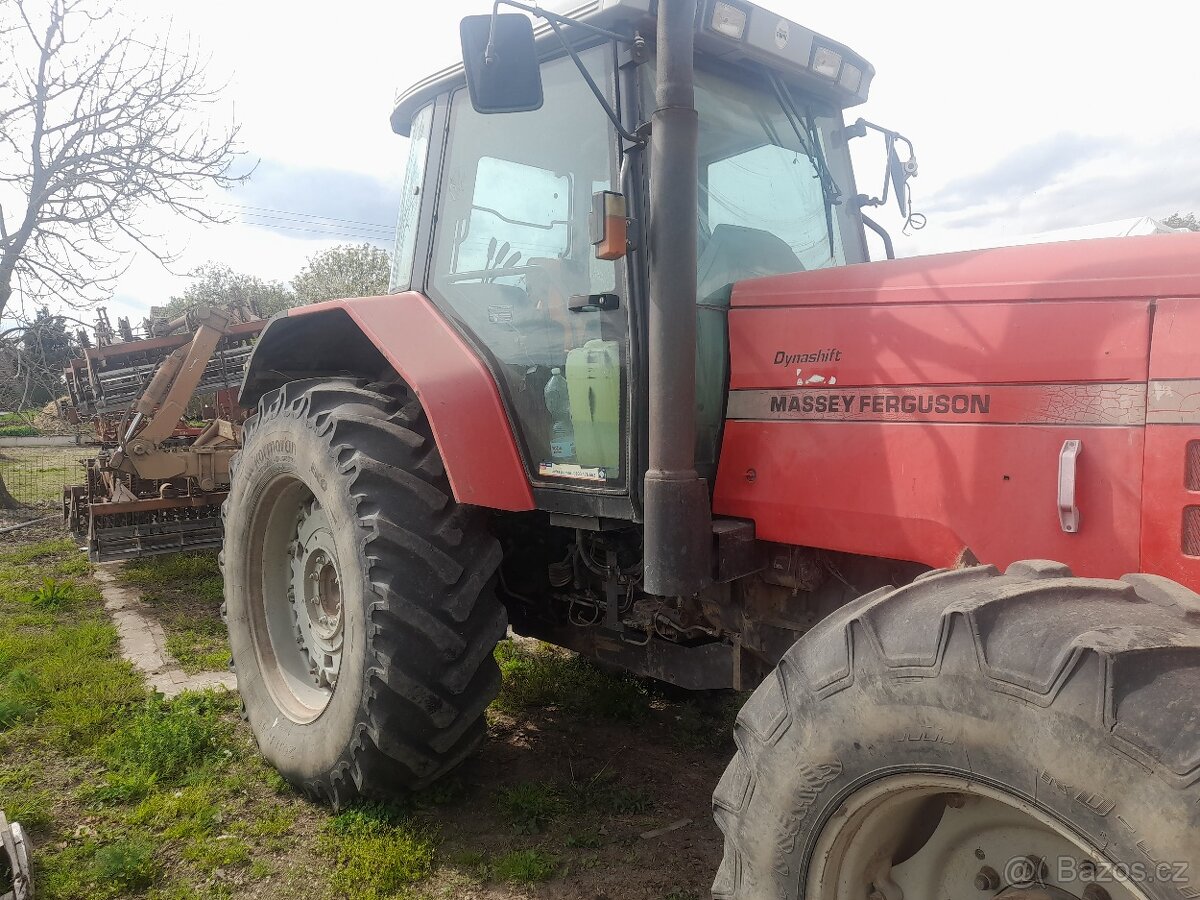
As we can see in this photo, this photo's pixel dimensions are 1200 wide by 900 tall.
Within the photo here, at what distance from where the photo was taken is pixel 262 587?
3.54m

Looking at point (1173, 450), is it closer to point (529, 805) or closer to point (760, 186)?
point (760, 186)

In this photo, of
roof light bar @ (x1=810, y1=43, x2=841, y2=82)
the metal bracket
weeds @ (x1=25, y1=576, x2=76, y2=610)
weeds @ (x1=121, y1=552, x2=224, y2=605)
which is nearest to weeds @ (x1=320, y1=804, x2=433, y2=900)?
the metal bracket

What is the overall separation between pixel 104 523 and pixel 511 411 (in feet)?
15.3

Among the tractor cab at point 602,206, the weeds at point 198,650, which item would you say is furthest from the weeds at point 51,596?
the tractor cab at point 602,206

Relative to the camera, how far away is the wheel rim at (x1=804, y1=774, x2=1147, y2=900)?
1.45 metres

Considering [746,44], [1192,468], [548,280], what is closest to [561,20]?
[746,44]

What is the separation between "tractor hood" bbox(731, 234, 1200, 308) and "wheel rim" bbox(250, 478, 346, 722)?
73.4 inches

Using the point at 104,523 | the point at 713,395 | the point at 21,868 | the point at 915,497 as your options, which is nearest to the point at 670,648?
the point at 713,395

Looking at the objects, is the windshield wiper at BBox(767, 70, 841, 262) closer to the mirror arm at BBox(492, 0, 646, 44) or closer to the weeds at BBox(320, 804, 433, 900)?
Result: the mirror arm at BBox(492, 0, 646, 44)

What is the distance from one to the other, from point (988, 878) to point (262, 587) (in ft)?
9.49

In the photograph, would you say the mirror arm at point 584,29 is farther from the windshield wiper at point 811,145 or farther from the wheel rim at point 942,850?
the wheel rim at point 942,850

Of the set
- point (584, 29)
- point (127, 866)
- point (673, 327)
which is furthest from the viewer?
point (127, 866)

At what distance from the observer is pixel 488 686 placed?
9.16 ft

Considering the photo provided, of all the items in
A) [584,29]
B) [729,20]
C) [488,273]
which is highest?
[729,20]
